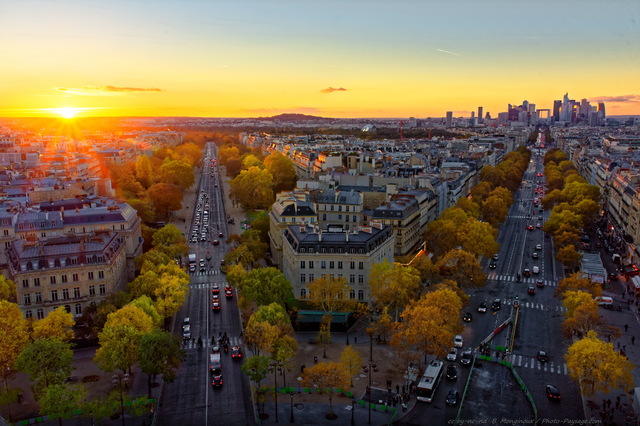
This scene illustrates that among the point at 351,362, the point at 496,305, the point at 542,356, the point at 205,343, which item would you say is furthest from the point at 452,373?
the point at 205,343

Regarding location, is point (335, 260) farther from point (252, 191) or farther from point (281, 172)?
point (281, 172)

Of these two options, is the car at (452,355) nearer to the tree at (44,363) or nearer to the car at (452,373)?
the car at (452,373)

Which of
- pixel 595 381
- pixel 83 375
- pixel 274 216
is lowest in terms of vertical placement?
pixel 83 375

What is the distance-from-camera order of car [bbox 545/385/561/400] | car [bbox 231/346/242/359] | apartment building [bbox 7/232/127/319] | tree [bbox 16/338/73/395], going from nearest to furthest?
tree [bbox 16/338/73/395] < car [bbox 545/385/561/400] < car [bbox 231/346/242/359] < apartment building [bbox 7/232/127/319]

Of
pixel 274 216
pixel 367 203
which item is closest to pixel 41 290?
pixel 274 216

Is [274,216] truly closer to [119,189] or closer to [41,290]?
[41,290]

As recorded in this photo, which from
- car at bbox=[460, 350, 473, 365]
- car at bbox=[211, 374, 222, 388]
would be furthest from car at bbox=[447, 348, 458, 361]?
car at bbox=[211, 374, 222, 388]

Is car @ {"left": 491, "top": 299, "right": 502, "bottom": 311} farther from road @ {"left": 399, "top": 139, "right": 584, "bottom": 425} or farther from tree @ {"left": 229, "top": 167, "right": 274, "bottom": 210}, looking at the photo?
tree @ {"left": 229, "top": 167, "right": 274, "bottom": 210}
